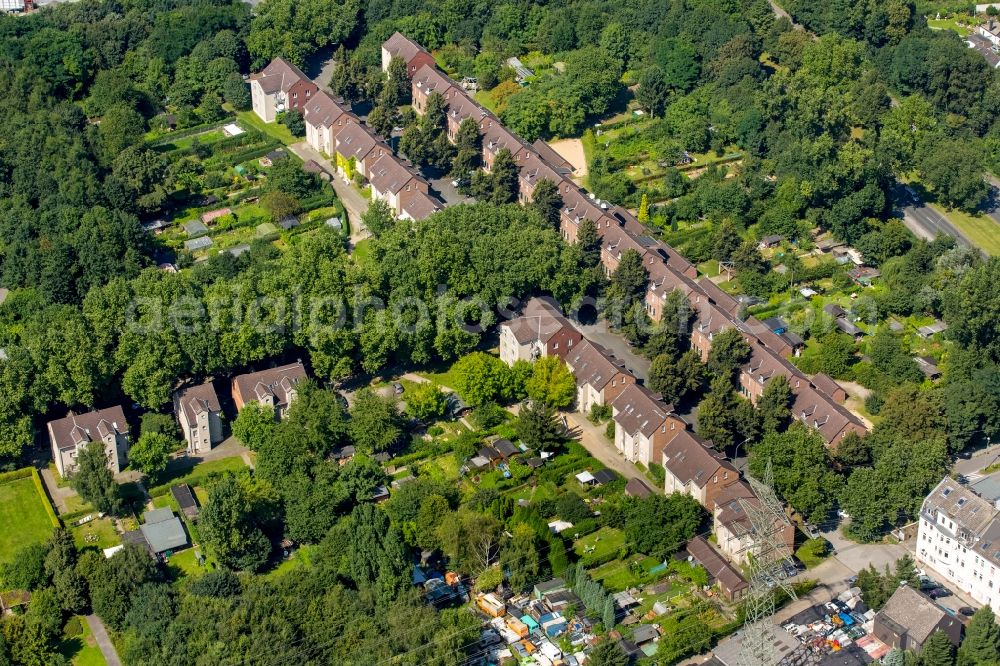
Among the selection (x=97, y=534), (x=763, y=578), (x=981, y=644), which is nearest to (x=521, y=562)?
(x=763, y=578)

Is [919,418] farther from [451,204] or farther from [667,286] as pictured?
[451,204]

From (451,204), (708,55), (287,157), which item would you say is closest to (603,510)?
(451,204)

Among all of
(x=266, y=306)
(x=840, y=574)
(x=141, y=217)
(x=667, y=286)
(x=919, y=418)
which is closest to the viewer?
(x=840, y=574)

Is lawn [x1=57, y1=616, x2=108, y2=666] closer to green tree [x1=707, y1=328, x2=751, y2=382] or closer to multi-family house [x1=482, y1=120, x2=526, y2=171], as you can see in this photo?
green tree [x1=707, y1=328, x2=751, y2=382]

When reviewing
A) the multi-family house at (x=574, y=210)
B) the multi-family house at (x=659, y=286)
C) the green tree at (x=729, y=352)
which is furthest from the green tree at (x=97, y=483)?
the multi-family house at (x=574, y=210)

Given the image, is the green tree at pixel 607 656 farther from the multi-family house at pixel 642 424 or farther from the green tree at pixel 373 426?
the green tree at pixel 373 426

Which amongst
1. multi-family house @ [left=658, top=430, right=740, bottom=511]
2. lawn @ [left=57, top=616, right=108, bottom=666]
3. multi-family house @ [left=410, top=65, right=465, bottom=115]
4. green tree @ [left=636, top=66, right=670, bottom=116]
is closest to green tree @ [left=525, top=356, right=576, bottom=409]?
multi-family house @ [left=658, top=430, right=740, bottom=511]

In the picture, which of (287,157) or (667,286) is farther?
(287,157)
